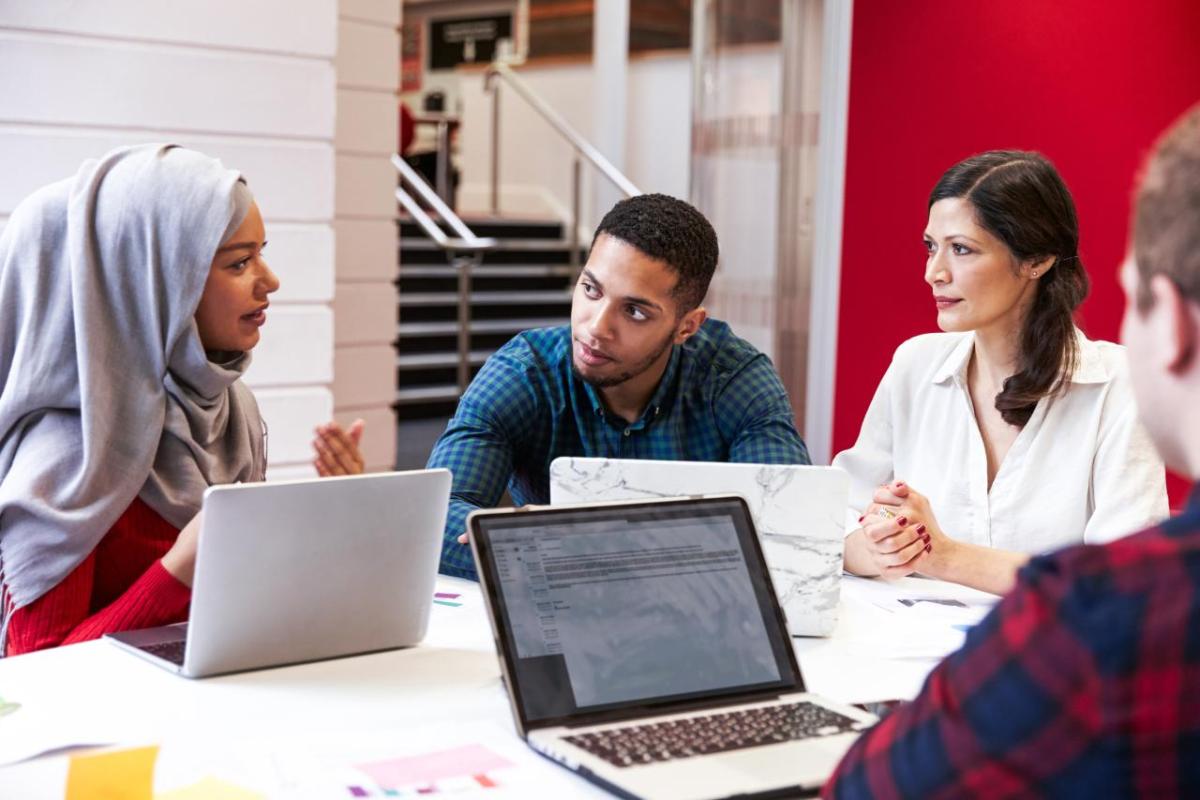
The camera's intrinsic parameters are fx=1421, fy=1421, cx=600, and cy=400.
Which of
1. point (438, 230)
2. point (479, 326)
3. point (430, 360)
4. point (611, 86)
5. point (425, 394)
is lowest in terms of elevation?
point (425, 394)

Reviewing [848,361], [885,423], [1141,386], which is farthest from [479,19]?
[1141,386]

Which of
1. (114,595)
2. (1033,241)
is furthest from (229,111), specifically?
(1033,241)

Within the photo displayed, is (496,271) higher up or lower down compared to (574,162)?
lower down

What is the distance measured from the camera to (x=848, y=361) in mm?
5719

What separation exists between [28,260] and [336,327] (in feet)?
9.49

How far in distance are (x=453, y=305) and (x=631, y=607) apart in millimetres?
6510

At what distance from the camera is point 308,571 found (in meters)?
1.57

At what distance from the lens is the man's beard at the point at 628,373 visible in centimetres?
232

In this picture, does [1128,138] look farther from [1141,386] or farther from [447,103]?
[447,103]

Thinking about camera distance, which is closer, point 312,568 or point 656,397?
point 312,568

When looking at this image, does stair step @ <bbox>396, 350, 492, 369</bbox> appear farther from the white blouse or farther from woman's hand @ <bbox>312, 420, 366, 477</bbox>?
woman's hand @ <bbox>312, 420, 366, 477</bbox>

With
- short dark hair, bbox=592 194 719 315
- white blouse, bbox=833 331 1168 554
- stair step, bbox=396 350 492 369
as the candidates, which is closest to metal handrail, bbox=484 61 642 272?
stair step, bbox=396 350 492 369

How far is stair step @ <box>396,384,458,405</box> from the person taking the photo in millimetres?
7071

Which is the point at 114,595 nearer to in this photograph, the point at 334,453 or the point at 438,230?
the point at 334,453
